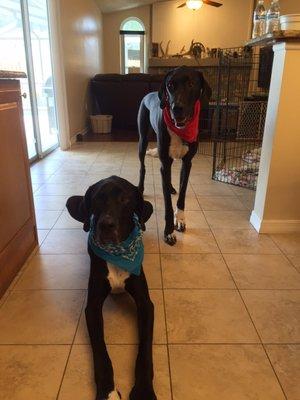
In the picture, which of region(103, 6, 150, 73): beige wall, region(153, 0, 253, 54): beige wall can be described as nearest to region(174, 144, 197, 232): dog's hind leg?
region(153, 0, 253, 54): beige wall

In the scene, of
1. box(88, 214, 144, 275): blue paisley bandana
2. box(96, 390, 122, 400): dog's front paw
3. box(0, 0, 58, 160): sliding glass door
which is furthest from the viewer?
box(0, 0, 58, 160): sliding glass door

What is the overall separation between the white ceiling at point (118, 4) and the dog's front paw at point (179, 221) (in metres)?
6.57

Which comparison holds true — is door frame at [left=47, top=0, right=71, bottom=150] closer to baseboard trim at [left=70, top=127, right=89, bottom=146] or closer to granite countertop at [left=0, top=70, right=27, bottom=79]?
baseboard trim at [left=70, top=127, right=89, bottom=146]

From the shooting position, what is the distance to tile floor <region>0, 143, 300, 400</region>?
113 cm

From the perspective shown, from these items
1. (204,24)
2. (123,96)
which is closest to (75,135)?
(123,96)

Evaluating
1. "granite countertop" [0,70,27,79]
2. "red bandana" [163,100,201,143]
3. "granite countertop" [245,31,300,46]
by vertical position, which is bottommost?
"red bandana" [163,100,201,143]

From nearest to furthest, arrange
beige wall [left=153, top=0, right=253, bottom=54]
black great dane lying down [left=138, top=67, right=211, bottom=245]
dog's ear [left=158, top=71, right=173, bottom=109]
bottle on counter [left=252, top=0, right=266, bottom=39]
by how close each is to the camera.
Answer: black great dane lying down [left=138, top=67, right=211, bottom=245]
dog's ear [left=158, top=71, right=173, bottom=109]
bottle on counter [left=252, top=0, right=266, bottom=39]
beige wall [left=153, top=0, right=253, bottom=54]

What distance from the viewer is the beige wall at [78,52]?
15.6 ft

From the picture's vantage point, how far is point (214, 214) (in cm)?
255

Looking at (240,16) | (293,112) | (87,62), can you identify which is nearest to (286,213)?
(293,112)

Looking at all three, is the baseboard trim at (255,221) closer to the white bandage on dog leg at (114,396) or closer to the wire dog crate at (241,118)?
the wire dog crate at (241,118)

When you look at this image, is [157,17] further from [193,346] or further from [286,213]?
[193,346]

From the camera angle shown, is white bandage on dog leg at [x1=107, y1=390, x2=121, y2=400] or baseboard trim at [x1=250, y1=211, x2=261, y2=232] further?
baseboard trim at [x1=250, y1=211, x2=261, y2=232]

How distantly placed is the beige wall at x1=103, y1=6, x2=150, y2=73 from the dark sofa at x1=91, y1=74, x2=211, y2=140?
9.62ft
